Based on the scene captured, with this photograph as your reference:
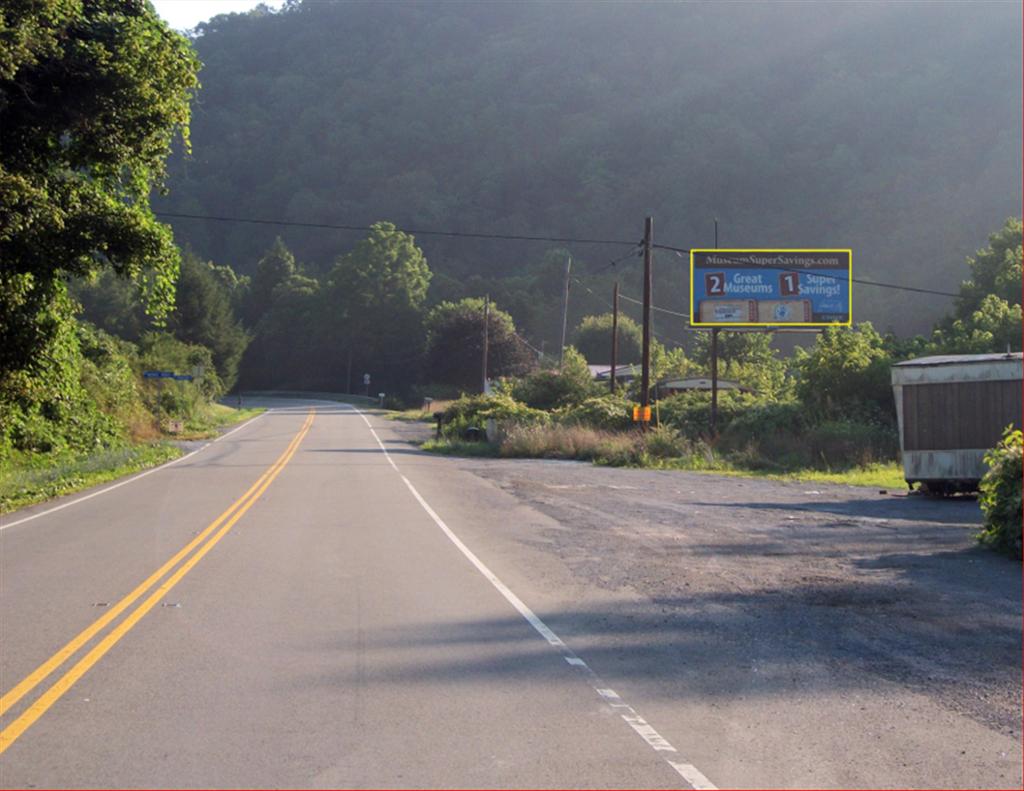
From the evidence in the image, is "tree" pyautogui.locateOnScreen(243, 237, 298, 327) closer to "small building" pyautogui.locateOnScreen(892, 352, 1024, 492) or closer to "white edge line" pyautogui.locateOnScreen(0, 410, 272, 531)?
"white edge line" pyautogui.locateOnScreen(0, 410, 272, 531)

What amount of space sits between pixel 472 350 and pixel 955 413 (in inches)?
2632

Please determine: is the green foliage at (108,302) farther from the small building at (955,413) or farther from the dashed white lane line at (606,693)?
the dashed white lane line at (606,693)

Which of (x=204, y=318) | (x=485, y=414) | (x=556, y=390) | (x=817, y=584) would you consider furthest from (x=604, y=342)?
(x=817, y=584)

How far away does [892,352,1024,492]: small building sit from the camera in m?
22.1

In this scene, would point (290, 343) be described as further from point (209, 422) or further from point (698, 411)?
point (698, 411)

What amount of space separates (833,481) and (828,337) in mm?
12448

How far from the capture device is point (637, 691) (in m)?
7.34

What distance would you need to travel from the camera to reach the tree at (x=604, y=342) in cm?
9438

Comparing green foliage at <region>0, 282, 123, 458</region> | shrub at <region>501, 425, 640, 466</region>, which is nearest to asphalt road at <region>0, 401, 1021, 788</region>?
green foliage at <region>0, 282, 123, 458</region>

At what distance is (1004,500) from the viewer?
13750mm

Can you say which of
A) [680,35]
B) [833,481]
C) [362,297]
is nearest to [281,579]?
[833,481]

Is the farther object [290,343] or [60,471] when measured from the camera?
[290,343]

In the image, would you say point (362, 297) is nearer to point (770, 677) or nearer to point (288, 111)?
point (288, 111)

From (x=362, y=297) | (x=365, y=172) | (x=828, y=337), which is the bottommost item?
(x=828, y=337)
